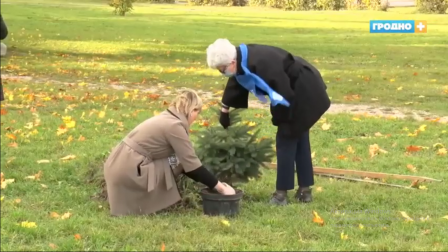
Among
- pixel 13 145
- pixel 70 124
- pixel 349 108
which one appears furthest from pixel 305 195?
pixel 349 108

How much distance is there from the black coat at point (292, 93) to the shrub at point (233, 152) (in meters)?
0.21

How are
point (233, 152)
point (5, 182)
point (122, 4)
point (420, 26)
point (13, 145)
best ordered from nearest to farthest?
point (233, 152) < point (5, 182) < point (13, 145) < point (420, 26) < point (122, 4)

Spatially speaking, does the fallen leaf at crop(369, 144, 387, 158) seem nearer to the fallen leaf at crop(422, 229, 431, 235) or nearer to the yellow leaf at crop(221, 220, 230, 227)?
the fallen leaf at crop(422, 229, 431, 235)

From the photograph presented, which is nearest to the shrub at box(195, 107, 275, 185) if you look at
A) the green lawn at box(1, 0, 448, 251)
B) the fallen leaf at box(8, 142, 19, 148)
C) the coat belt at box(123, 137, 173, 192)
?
the green lawn at box(1, 0, 448, 251)

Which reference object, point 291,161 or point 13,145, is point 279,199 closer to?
point 291,161

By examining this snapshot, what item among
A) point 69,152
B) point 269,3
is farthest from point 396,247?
point 269,3

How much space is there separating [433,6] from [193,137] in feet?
167

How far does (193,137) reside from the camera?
27.4 ft

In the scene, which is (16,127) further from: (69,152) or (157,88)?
(157,88)

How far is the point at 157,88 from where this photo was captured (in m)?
13.4

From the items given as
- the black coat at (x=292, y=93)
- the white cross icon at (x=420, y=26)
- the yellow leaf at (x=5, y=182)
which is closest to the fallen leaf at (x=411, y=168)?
the black coat at (x=292, y=93)

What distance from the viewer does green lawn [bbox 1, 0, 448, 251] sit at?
4.54m

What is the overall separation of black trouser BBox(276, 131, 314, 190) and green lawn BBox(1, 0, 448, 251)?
0.22m

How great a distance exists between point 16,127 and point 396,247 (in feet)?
18.9
